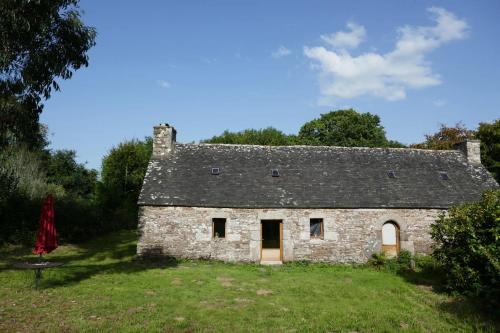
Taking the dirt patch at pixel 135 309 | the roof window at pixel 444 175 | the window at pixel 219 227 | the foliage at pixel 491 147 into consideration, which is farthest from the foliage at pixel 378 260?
the foliage at pixel 491 147

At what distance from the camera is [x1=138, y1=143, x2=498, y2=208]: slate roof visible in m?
17.3

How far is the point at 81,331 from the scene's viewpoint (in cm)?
766

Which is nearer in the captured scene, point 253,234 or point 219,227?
point 253,234

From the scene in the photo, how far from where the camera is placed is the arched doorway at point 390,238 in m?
17.4

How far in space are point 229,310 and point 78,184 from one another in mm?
40634

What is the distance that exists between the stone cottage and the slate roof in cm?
5

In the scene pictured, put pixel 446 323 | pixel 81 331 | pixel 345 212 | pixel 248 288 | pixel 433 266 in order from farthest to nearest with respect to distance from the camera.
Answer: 1. pixel 345 212
2. pixel 433 266
3. pixel 248 288
4. pixel 446 323
5. pixel 81 331

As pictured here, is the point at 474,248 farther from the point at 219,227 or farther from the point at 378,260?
the point at 219,227

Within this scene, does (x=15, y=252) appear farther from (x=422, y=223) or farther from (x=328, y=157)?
(x=422, y=223)

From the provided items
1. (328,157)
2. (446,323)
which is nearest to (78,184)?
(328,157)

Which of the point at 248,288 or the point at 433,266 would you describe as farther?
the point at 433,266

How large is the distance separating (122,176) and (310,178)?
72.0 feet

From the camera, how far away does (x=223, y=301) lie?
10.4 m

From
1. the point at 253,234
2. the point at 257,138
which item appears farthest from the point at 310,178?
the point at 257,138
